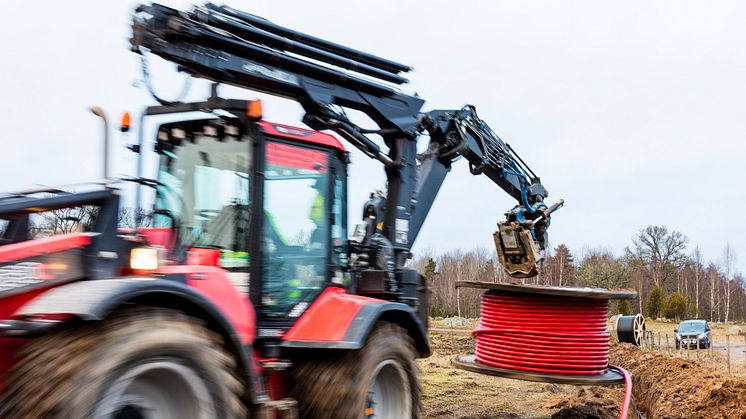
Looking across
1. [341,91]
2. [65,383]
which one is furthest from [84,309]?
[341,91]

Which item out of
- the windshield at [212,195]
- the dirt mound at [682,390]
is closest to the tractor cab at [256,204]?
the windshield at [212,195]

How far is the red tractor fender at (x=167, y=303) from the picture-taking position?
368 centimetres


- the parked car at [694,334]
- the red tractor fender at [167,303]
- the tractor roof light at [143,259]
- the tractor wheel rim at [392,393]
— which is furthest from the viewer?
the parked car at [694,334]

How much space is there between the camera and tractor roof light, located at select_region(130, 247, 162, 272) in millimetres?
4578

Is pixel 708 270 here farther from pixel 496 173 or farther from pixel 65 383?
pixel 65 383

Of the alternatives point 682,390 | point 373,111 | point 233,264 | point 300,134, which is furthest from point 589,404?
point 233,264

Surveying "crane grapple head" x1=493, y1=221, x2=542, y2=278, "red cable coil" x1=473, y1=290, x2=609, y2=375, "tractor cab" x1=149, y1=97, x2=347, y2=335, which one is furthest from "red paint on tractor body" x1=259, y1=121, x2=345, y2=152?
"crane grapple head" x1=493, y1=221, x2=542, y2=278

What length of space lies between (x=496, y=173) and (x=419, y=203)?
2163 millimetres

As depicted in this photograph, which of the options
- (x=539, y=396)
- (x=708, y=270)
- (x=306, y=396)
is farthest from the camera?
(x=708, y=270)

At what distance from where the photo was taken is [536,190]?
10.7 meters

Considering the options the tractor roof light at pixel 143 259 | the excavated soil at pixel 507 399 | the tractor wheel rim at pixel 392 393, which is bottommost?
the excavated soil at pixel 507 399

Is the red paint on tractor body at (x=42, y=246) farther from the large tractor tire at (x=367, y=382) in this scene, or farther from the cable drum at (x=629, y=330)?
the cable drum at (x=629, y=330)

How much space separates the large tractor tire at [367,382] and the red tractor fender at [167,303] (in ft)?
2.05

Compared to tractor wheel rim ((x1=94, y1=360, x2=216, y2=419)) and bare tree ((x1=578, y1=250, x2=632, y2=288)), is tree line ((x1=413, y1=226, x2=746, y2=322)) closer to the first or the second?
bare tree ((x1=578, y1=250, x2=632, y2=288))
